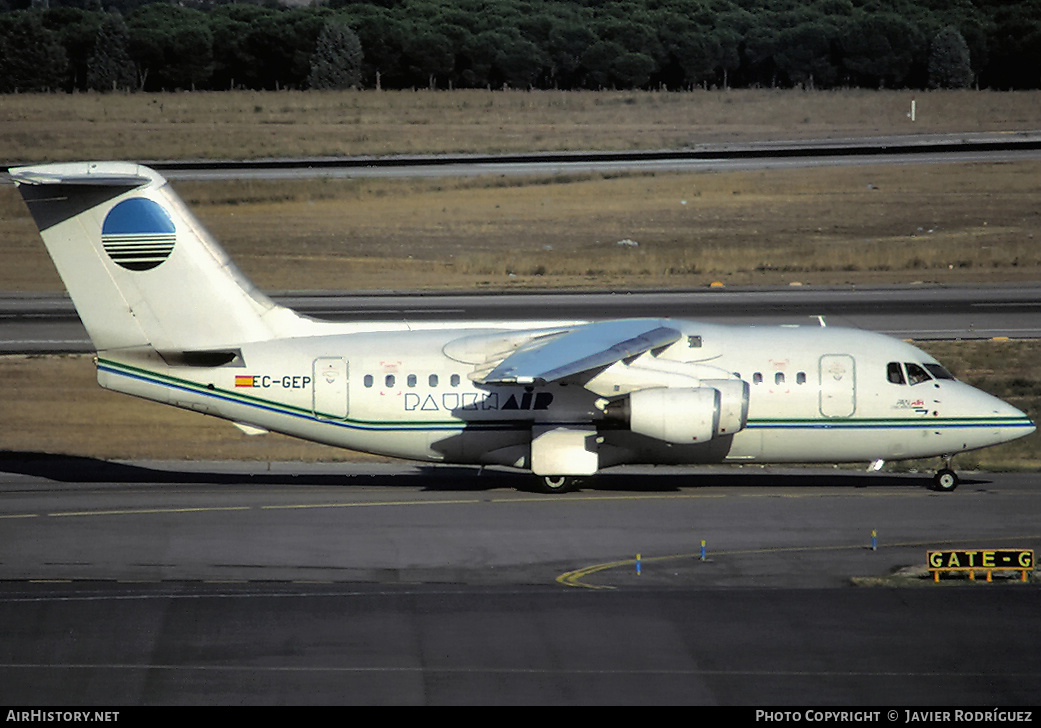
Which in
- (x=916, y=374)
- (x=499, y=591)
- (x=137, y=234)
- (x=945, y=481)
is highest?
(x=137, y=234)

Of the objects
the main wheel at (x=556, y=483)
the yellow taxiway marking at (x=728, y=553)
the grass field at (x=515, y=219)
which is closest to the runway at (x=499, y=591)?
the yellow taxiway marking at (x=728, y=553)

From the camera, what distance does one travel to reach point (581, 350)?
24.6 m

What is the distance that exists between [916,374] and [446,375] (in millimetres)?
9420

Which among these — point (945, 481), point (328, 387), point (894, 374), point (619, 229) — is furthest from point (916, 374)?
point (619, 229)

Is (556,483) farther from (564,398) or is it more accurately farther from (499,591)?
(499,591)

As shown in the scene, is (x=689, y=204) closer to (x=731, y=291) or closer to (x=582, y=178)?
(x=582, y=178)

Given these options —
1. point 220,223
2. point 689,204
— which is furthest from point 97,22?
point 689,204

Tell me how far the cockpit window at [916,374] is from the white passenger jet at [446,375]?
0.03m

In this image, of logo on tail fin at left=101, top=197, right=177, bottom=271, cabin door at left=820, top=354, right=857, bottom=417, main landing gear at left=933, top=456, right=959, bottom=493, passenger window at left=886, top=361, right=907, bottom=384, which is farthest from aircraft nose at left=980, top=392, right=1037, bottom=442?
logo on tail fin at left=101, top=197, right=177, bottom=271

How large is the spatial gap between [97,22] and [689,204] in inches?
2460

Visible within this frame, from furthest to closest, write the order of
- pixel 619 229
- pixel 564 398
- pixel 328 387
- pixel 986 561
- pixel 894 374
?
pixel 619 229, pixel 894 374, pixel 328 387, pixel 564 398, pixel 986 561

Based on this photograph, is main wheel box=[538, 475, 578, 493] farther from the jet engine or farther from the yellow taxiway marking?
the yellow taxiway marking

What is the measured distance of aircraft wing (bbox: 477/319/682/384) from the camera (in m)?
23.5

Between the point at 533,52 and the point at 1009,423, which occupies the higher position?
the point at 533,52
